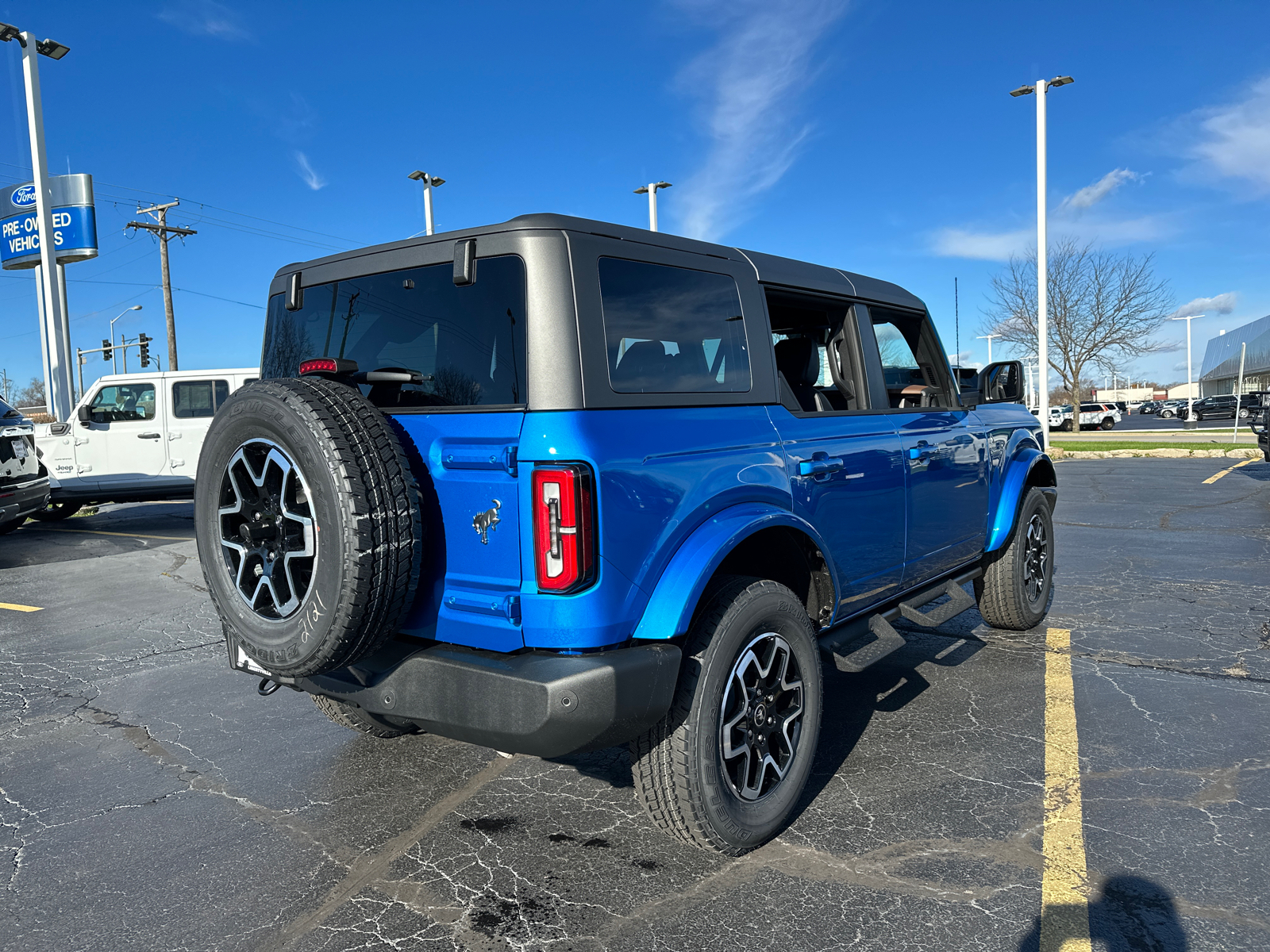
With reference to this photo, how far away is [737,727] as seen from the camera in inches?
118

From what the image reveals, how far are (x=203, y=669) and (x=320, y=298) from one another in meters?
2.96

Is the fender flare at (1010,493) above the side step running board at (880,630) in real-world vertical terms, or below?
above

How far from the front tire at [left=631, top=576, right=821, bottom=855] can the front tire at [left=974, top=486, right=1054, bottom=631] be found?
251 centimetres

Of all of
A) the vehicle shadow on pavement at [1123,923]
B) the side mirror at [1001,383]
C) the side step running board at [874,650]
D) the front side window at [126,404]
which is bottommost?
the vehicle shadow on pavement at [1123,923]

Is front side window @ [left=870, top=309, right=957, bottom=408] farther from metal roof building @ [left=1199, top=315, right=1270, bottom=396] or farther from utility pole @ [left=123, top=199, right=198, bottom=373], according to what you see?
metal roof building @ [left=1199, top=315, right=1270, bottom=396]

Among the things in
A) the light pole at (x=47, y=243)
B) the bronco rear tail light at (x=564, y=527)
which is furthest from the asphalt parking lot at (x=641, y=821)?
the light pole at (x=47, y=243)

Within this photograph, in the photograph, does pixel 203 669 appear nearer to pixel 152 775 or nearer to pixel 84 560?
pixel 152 775

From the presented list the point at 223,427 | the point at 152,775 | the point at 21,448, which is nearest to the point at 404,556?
the point at 223,427

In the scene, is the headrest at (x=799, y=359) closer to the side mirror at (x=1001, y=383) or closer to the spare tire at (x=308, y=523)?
the side mirror at (x=1001, y=383)

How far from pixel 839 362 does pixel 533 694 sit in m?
2.39

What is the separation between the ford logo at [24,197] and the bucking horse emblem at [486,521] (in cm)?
2029

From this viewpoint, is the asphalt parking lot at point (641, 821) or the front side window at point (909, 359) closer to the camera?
the asphalt parking lot at point (641, 821)

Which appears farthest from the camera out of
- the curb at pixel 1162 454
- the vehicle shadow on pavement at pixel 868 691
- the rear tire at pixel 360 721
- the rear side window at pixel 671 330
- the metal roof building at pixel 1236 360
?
the metal roof building at pixel 1236 360

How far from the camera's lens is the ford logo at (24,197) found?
60.0ft
